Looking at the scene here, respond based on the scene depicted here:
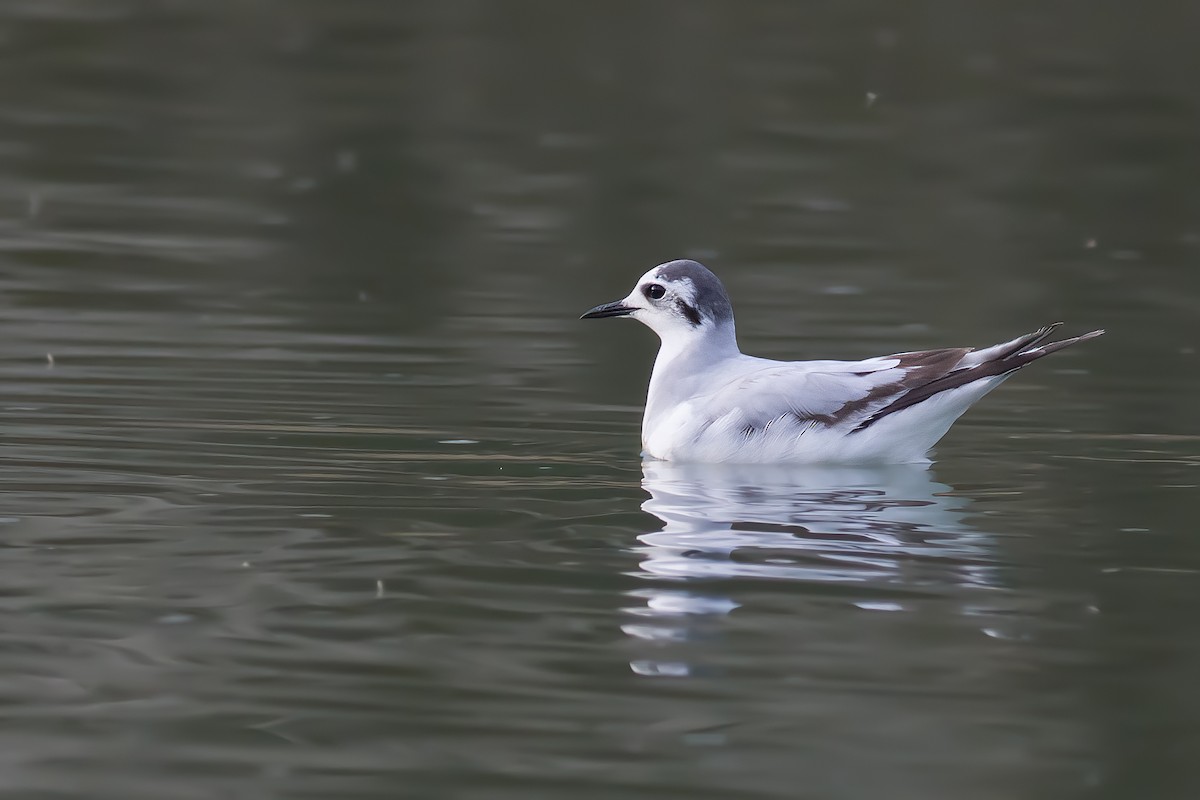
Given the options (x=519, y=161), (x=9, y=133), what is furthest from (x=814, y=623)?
(x=9, y=133)

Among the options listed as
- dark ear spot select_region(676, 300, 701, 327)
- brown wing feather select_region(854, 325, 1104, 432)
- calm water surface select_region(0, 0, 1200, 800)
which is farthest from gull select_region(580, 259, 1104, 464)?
dark ear spot select_region(676, 300, 701, 327)

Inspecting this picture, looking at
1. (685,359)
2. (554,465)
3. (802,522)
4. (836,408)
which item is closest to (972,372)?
(836,408)

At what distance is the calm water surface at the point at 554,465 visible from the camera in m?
5.51

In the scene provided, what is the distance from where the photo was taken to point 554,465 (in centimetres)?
914

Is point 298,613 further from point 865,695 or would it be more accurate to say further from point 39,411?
point 39,411

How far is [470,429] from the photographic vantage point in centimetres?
995

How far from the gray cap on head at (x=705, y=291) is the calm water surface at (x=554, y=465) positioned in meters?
0.75

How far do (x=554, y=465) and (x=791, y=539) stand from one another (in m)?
1.73

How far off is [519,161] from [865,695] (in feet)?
51.6

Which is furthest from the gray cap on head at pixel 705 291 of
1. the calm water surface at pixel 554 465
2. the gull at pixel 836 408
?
the calm water surface at pixel 554 465

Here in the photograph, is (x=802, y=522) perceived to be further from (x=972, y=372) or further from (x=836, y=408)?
(x=972, y=372)

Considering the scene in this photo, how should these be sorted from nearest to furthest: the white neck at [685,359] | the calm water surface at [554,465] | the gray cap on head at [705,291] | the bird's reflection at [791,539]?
the calm water surface at [554,465] < the bird's reflection at [791,539] < the white neck at [685,359] < the gray cap on head at [705,291]

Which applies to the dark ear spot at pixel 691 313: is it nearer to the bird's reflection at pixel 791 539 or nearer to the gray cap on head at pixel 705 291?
the gray cap on head at pixel 705 291

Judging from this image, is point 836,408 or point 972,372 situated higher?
point 972,372
